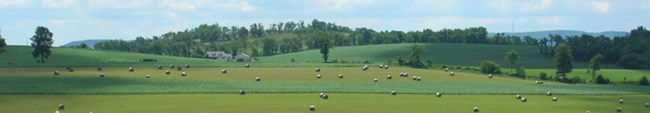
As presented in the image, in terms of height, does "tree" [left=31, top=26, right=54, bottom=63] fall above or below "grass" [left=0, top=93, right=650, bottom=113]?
above

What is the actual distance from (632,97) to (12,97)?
141ft

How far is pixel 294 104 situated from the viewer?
5047 centimetres

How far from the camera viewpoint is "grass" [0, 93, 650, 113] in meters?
46.7

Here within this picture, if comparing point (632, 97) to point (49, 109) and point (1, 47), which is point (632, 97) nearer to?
point (49, 109)

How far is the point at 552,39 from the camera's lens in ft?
634

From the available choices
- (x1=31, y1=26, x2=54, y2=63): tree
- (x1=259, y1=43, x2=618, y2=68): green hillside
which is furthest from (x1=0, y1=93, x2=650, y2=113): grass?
(x1=259, y1=43, x2=618, y2=68): green hillside

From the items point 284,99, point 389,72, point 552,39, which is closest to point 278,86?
point 284,99

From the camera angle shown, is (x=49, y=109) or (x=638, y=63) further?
(x=638, y=63)

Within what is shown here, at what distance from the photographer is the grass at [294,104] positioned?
153 ft

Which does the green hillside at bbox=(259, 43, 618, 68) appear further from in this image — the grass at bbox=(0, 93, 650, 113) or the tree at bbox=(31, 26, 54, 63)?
the grass at bbox=(0, 93, 650, 113)

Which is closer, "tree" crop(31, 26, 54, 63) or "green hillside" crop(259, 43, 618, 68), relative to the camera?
"tree" crop(31, 26, 54, 63)

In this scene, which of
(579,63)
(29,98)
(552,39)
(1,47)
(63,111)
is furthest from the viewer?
(552,39)

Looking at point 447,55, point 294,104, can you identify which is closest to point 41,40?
point 294,104

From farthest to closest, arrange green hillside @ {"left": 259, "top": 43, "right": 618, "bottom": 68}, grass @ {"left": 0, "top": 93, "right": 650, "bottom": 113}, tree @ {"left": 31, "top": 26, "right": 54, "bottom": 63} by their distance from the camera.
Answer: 1. green hillside @ {"left": 259, "top": 43, "right": 618, "bottom": 68}
2. tree @ {"left": 31, "top": 26, "right": 54, "bottom": 63}
3. grass @ {"left": 0, "top": 93, "right": 650, "bottom": 113}
